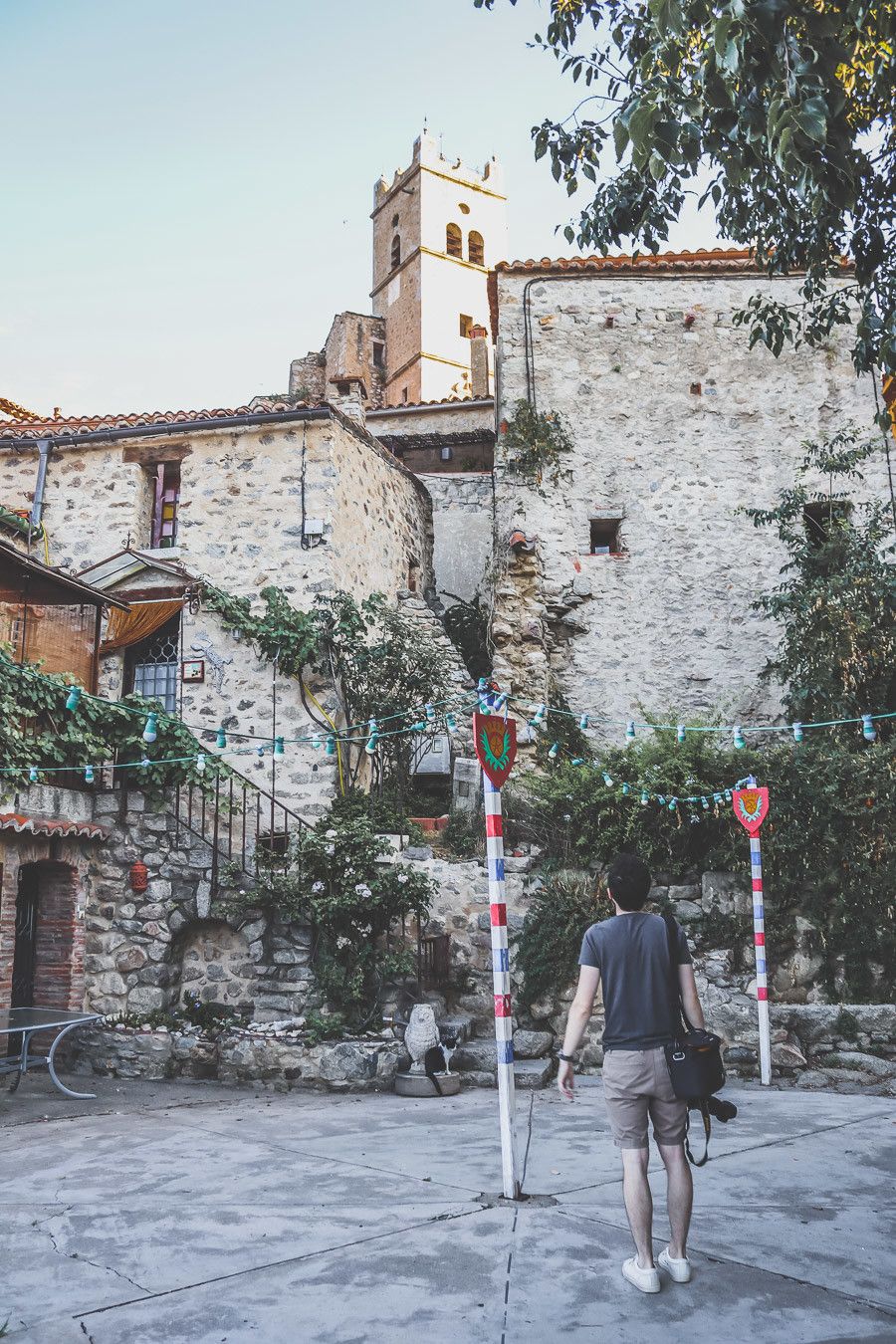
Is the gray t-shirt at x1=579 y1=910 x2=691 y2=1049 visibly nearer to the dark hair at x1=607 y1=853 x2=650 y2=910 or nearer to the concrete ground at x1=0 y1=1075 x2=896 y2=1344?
the dark hair at x1=607 y1=853 x2=650 y2=910

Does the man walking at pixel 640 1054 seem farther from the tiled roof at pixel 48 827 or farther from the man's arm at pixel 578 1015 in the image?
the tiled roof at pixel 48 827

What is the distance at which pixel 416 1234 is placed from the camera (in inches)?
165

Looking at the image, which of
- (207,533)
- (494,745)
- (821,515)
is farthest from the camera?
(821,515)

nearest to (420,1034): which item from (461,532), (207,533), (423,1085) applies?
(423,1085)

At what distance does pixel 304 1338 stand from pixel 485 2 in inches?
241

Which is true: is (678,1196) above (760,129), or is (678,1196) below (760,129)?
below

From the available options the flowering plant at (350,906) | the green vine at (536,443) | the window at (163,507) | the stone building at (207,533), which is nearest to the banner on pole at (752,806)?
the flowering plant at (350,906)

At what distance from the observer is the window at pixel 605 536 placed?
A: 14.4 metres

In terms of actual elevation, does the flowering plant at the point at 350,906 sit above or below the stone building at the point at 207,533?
below

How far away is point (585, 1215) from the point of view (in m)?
4.40

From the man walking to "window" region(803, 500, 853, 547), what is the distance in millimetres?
10949

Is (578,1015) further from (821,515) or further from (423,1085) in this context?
(821,515)

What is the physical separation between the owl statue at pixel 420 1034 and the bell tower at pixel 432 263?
2891 centimetres

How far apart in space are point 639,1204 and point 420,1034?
5267 mm
